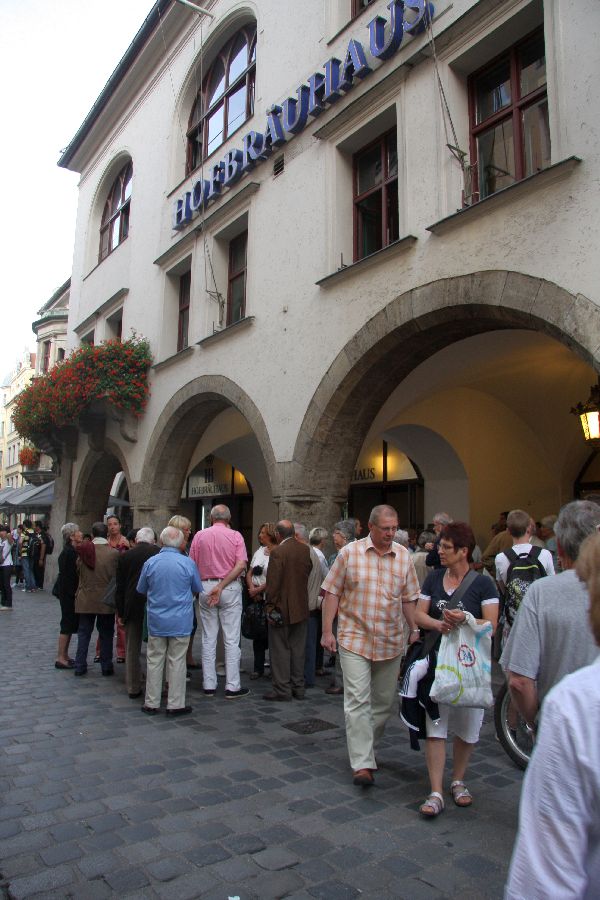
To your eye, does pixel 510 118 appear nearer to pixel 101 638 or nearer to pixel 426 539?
pixel 426 539

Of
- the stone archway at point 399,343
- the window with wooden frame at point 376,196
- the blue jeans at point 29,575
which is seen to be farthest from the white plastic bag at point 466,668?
the blue jeans at point 29,575

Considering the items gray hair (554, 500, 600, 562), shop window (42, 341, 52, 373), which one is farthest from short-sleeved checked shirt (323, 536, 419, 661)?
shop window (42, 341, 52, 373)

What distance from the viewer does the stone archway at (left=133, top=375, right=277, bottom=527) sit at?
1302 cm

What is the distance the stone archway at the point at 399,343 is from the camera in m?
6.33

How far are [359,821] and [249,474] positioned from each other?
13.6 metres

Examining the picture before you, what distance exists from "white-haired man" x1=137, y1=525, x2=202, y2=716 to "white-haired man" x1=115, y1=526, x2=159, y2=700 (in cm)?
57

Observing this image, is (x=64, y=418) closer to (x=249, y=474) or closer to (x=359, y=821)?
(x=249, y=474)

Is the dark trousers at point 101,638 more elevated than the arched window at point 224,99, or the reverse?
the arched window at point 224,99

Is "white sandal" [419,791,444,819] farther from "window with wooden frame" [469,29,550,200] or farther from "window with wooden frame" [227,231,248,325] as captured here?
"window with wooden frame" [227,231,248,325]

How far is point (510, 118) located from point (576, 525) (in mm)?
5909

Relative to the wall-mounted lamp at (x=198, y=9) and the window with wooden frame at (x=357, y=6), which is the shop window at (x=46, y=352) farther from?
the window with wooden frame at (x=357, y=6)

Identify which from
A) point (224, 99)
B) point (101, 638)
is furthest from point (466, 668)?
point (224, 99)

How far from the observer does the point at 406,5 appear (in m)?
8.09

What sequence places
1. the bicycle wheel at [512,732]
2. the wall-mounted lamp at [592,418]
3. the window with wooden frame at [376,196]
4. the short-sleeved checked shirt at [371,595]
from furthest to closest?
the window with wooden frame at [376,196]
the wall-mounted lamp at [592,418]
the bicycle wheel at [512,732]
the short-sleeved checked shirt at [371,595]
